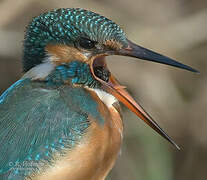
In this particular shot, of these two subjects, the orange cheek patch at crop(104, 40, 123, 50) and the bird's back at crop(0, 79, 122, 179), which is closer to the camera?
the bird's back at crop(0, 79, 122, 179)

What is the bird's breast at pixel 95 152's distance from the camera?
2299 millimetres

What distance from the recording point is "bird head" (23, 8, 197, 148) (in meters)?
2.38

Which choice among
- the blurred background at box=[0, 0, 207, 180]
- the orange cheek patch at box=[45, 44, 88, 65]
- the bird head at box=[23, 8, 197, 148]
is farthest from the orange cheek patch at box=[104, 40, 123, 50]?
the blurred background at box=[0, 0, 207, 180]

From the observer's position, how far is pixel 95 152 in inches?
93.6

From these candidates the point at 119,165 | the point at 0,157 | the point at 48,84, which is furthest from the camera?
the point at 119,165

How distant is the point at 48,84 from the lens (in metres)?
2.46

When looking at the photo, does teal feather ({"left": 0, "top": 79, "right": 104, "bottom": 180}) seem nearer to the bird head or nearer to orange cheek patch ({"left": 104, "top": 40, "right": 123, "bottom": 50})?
the bird head

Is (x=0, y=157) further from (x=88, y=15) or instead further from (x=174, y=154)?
(x=174, y=154)

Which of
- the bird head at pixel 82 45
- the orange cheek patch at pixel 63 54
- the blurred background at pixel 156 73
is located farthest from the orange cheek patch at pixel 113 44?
the blurred background at pixel 156 73

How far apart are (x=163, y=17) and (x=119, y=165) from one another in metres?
1.46

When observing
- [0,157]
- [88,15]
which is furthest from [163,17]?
[0,157]

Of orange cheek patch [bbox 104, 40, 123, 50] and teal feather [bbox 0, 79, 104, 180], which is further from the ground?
orange cheek patch [bbox 104, 40, 123, 50]

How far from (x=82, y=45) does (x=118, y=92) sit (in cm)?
31

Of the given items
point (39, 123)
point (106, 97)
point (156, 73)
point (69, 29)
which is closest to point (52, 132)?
point (39, 123)
